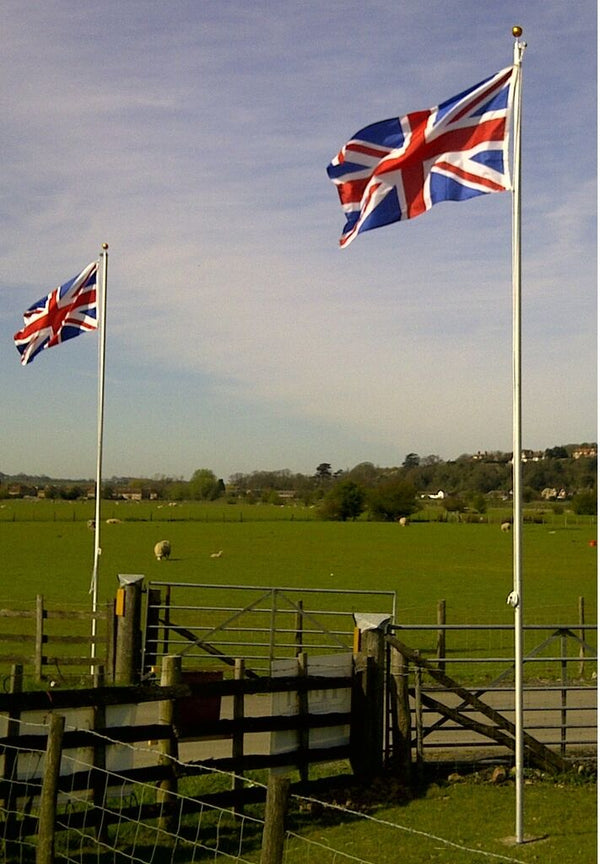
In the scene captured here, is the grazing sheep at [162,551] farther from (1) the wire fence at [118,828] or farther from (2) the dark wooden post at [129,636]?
(1) the wire fence at [118,828]

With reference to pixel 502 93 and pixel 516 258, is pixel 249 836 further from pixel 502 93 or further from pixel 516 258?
pixel 502 93

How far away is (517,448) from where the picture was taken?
10914 millimetres

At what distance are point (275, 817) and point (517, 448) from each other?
537 cm

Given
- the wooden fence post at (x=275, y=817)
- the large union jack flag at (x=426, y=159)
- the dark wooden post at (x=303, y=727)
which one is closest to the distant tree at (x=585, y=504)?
the dark wooden post at (x=303, y=727)

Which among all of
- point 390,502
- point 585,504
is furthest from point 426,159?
point 585,504

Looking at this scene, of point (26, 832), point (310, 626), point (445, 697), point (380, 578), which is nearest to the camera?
point (26, 832)

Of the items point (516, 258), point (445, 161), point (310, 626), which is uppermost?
point (445, 161)

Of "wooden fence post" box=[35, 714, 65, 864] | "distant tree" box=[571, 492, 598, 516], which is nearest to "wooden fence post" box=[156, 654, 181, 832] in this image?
"wooden fence post" box=[35, 714, 65, 864]

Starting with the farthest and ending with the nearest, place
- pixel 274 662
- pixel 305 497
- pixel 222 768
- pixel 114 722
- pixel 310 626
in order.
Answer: pixel 305 497, pixel 310 626, pixel 274 662, pixel 222 768, pixel 114 722

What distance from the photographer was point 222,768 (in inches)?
447

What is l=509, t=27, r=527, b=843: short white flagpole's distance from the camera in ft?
34.9

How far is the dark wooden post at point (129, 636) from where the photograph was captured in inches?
734

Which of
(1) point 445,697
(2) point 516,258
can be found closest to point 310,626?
(1) point 445,697

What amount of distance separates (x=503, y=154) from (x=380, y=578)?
130 ft
